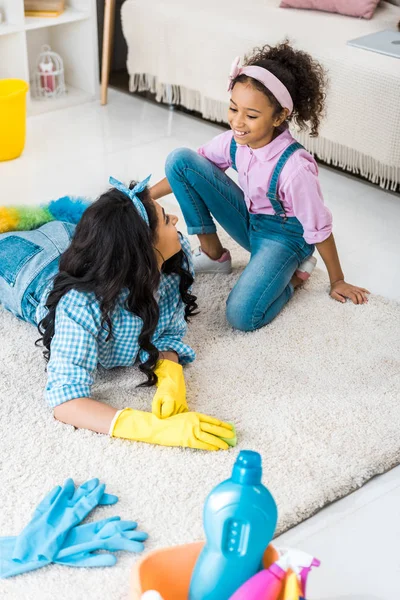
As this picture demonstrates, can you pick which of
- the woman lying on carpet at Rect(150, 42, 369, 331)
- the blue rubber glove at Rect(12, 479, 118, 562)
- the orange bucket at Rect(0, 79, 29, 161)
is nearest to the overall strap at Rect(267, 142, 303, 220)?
the woman lying on carpet at Rect(150, 42, 369, 331)

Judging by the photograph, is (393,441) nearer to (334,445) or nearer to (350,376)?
(334,445)

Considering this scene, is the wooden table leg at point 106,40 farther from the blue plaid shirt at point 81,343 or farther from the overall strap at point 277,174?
the blue plaid shirt at point 81,343

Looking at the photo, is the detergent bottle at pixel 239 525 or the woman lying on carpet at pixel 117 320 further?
the woman lying on carpet at pixel 117 320

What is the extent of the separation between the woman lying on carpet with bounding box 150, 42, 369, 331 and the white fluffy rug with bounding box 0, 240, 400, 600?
8 cm

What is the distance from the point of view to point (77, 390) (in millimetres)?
1488

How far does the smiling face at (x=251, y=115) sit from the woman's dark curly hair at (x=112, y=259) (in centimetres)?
34

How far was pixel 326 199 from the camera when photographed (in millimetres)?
2508

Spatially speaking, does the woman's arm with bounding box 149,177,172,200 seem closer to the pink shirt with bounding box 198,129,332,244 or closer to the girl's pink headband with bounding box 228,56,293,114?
the pink shirt with bounding box 198,129,332,244

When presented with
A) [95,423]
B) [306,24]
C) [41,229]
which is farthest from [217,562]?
[306,24]

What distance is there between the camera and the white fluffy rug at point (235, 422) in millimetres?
1336

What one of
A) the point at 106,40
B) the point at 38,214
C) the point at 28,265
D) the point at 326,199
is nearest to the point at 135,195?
the point at 28,265

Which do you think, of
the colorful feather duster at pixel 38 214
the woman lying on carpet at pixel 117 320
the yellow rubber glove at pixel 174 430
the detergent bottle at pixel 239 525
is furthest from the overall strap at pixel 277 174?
the detergent bottle at pixel 239 525

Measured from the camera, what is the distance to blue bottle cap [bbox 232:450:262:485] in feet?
3.30

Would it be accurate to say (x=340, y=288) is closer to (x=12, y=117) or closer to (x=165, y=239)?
(x=165, y=239)
